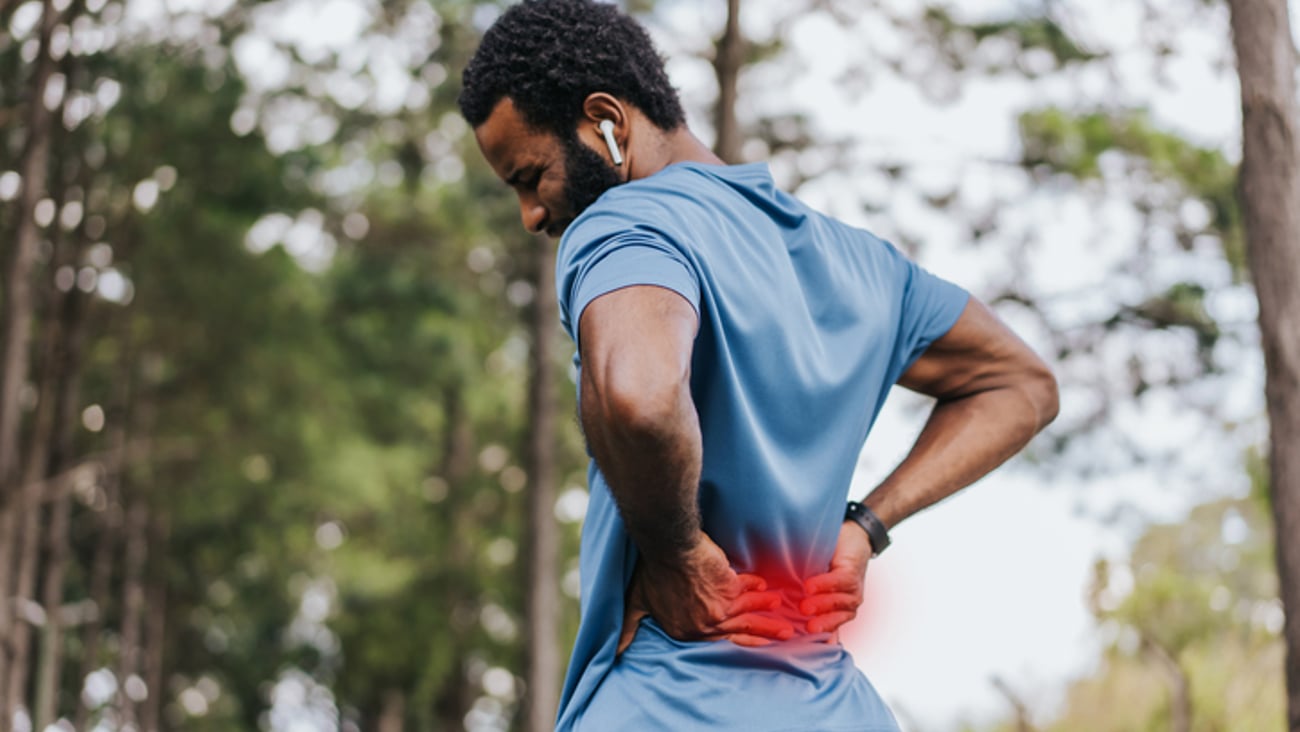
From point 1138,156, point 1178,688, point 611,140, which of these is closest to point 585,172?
point 611,140

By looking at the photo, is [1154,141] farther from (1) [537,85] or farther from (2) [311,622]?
(2) [311,622]

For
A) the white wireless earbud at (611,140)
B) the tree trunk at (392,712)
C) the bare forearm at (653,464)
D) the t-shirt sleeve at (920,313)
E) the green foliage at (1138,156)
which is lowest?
the tree trunk at (392,712)

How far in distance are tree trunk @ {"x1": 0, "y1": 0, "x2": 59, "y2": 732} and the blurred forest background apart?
0.04 metres

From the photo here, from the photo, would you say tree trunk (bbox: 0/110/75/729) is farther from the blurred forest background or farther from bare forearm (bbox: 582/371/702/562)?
bare forearm (bbox: 582/371/702/562)

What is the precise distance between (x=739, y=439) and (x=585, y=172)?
18.7 inches

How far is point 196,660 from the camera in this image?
28.8m

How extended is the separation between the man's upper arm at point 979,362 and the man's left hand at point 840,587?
34 cm

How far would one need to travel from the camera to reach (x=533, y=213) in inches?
83.7

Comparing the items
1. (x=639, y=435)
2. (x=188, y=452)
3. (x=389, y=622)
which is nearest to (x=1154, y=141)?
(x=639, y=435)

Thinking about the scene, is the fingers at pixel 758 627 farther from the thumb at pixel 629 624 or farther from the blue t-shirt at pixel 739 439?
the thumb at pixel 629 624

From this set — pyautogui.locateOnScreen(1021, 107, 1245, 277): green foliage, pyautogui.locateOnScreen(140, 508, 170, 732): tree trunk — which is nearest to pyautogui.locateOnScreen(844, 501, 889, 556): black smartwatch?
pyautogui.locateOnScreen(1021, 107, 1245, 277): green foliage

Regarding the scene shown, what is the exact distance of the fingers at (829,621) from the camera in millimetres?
1900

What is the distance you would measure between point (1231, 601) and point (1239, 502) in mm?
10064

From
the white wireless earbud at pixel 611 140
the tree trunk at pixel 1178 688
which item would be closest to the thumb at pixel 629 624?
the white wireless earbud at pixel 611 140
